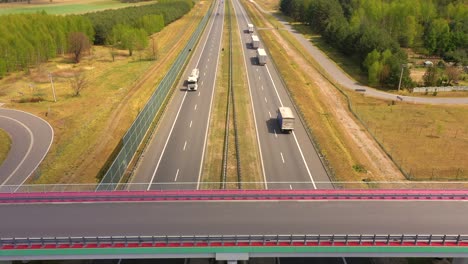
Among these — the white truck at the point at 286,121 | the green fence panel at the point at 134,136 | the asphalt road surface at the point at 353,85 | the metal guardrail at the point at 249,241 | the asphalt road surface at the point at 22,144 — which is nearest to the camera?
the metal guardrail at the point at 249,241

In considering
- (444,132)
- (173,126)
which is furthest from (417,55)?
(173,126)

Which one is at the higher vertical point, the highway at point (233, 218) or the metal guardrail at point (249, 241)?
the metal guardrail at point (249, 241)

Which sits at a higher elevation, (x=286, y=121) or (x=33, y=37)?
(x=33, y=37)

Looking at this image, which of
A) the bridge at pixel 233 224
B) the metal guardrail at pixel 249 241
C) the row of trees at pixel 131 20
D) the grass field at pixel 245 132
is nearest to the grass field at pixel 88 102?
the row of trees at pixel 131 20

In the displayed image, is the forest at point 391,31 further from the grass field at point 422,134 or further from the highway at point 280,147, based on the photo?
the highway at point 280,147

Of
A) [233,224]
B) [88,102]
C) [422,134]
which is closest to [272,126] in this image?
[422,134]

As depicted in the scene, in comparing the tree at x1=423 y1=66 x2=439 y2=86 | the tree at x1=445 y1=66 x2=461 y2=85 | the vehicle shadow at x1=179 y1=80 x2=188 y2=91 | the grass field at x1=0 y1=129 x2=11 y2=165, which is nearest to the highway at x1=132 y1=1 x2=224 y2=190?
the vehicle shadow at x1=179 y1=80 x2=188 y2=91

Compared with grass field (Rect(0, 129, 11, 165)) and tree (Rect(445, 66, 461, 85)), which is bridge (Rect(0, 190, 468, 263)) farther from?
tree (Rect(445, 66, 461, 85))

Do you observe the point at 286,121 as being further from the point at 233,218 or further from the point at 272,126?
the point at 233,218

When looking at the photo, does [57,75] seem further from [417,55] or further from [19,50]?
[417,55]
